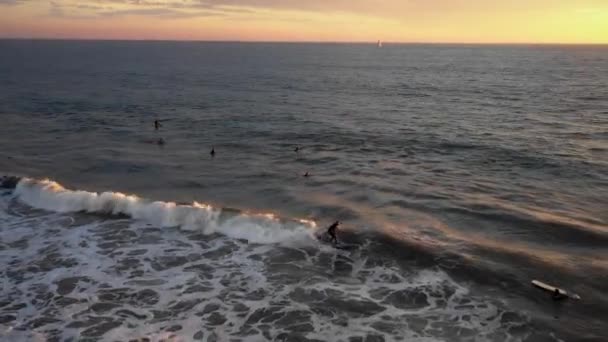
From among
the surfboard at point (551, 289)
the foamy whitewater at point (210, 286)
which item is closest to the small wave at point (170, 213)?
the foamy whitewater at point (210, 286)

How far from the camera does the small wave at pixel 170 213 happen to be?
2706cm

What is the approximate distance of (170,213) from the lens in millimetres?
29266

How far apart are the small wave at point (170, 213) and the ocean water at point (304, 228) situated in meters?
0.12

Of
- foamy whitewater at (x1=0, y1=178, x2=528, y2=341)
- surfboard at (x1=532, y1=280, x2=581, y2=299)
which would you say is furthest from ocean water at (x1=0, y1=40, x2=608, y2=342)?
surfboard at (x1=532, y1=280, x2=581, y2=299)

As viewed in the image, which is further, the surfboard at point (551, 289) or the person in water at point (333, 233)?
the person in water at point (333, 233)

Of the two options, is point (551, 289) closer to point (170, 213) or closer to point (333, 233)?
point (333, 233)

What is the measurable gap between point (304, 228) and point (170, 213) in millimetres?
8234

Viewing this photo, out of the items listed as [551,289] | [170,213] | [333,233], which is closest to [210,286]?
[333,233]

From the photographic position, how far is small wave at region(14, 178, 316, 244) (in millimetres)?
27062

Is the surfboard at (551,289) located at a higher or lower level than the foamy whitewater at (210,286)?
higher

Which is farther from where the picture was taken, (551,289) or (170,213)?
(170,213)

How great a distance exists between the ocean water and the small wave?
0.12 metres

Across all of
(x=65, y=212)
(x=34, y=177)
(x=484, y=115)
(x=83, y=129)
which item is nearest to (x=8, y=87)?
(x=83, y=129)

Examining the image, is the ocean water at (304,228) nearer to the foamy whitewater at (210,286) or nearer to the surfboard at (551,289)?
the foamy whitewater at (210,286)
